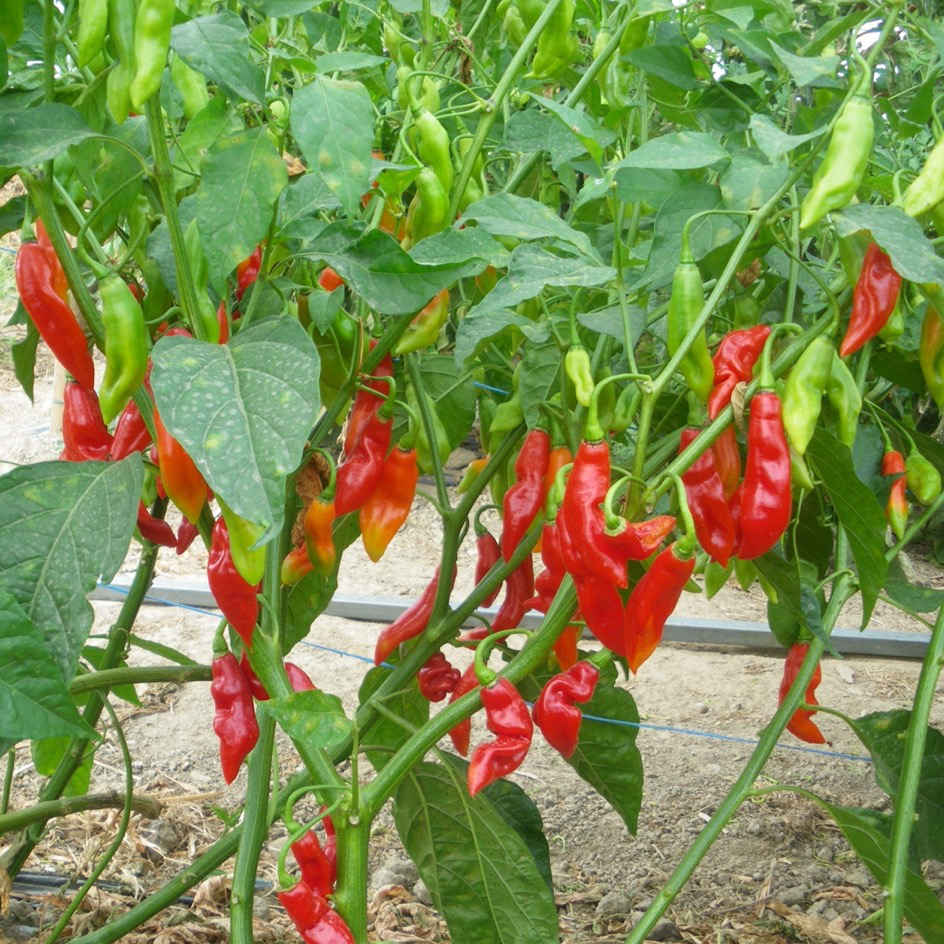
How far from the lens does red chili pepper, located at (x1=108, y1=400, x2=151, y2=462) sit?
101 centimetres

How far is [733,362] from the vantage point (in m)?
0.89

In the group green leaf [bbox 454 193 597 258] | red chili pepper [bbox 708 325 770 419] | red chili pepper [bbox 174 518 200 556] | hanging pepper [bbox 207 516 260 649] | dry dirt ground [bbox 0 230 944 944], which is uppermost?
green leaf [bbox 454 193 597 258]

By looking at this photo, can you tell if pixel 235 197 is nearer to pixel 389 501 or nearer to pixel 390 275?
pixel 390 275

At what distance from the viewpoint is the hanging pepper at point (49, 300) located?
0.93 m

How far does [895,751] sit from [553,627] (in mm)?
533

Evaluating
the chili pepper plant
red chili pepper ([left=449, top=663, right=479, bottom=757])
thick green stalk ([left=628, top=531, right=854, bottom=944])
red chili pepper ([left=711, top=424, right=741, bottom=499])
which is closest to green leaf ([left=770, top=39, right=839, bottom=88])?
the chili pepper plant

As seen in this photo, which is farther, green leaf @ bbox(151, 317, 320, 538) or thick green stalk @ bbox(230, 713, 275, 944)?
thick green stalk @ bbox(230, 713, 275, 944)

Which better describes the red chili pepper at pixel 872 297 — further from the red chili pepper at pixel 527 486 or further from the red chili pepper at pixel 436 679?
the red chili pepper at pixel 436 679

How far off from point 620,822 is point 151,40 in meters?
1.46

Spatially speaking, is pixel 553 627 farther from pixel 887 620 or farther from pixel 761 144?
pixel 887 620

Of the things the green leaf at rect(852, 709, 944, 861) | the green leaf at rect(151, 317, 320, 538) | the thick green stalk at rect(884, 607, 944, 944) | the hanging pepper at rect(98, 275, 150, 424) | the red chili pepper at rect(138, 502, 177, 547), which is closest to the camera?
the green leaf at rect(151, 317, 320, 538)

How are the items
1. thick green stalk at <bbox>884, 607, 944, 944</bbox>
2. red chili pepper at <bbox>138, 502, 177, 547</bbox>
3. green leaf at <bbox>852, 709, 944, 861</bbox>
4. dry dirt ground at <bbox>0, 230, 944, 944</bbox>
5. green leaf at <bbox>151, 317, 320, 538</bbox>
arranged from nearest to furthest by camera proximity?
green leaf at <bbox>151, 317, 320, 538</bbox> → thick green stalk at <bbox>884, 607, 944, 944</bbox> → red chili pepper at <bbox>138, 502, 177, 547</bbox> → green leaf at <bbox>852, 709, 944, 861</bbox> → dry dirt ground at <bbox>0, 230, 944, 944</bbox>

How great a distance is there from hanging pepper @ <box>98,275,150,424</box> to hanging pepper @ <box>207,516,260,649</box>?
5.1 inches

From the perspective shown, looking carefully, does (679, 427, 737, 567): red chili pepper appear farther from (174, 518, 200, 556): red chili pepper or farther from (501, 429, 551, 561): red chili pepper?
(174, 518, 200, 556): red chili pepper
